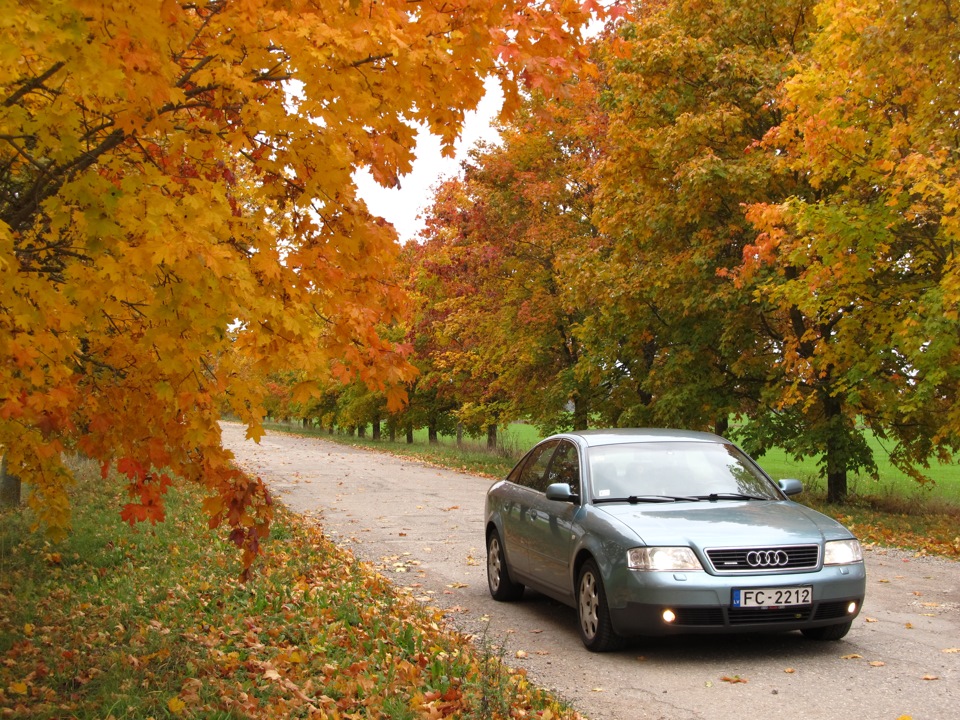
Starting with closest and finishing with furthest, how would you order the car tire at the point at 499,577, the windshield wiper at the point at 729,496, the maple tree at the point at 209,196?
the maple tree at the point at 209,196 < the windshield wiper at the point at 729,496 < the car tire at the point at 499,577

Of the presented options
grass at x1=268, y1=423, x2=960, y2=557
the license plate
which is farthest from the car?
grass at x1=268, y1=423, x2=960, y2=557

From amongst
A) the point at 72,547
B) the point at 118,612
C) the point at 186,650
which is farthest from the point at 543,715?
the point at 72,547

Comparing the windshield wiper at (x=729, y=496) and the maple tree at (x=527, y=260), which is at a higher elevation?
the maple tree at (x=527, y=260)

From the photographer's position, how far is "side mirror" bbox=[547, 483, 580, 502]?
7871 mm

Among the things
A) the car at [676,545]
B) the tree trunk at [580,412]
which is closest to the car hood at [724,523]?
the car at [676,545]

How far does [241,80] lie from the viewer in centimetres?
466

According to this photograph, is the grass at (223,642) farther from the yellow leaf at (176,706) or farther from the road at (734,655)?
the road at (734,655)

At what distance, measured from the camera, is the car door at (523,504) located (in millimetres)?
8789

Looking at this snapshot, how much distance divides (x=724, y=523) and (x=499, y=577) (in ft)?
9.00

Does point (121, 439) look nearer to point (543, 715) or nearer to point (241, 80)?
point (241, 80)

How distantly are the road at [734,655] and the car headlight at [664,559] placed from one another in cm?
65

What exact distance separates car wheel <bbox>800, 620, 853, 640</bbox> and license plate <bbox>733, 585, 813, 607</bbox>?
46 centimetres

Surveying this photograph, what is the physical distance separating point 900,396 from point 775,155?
480 centimetres

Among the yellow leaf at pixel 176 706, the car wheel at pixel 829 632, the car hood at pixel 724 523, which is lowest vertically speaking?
the yellow leaf at pixel 176 706
